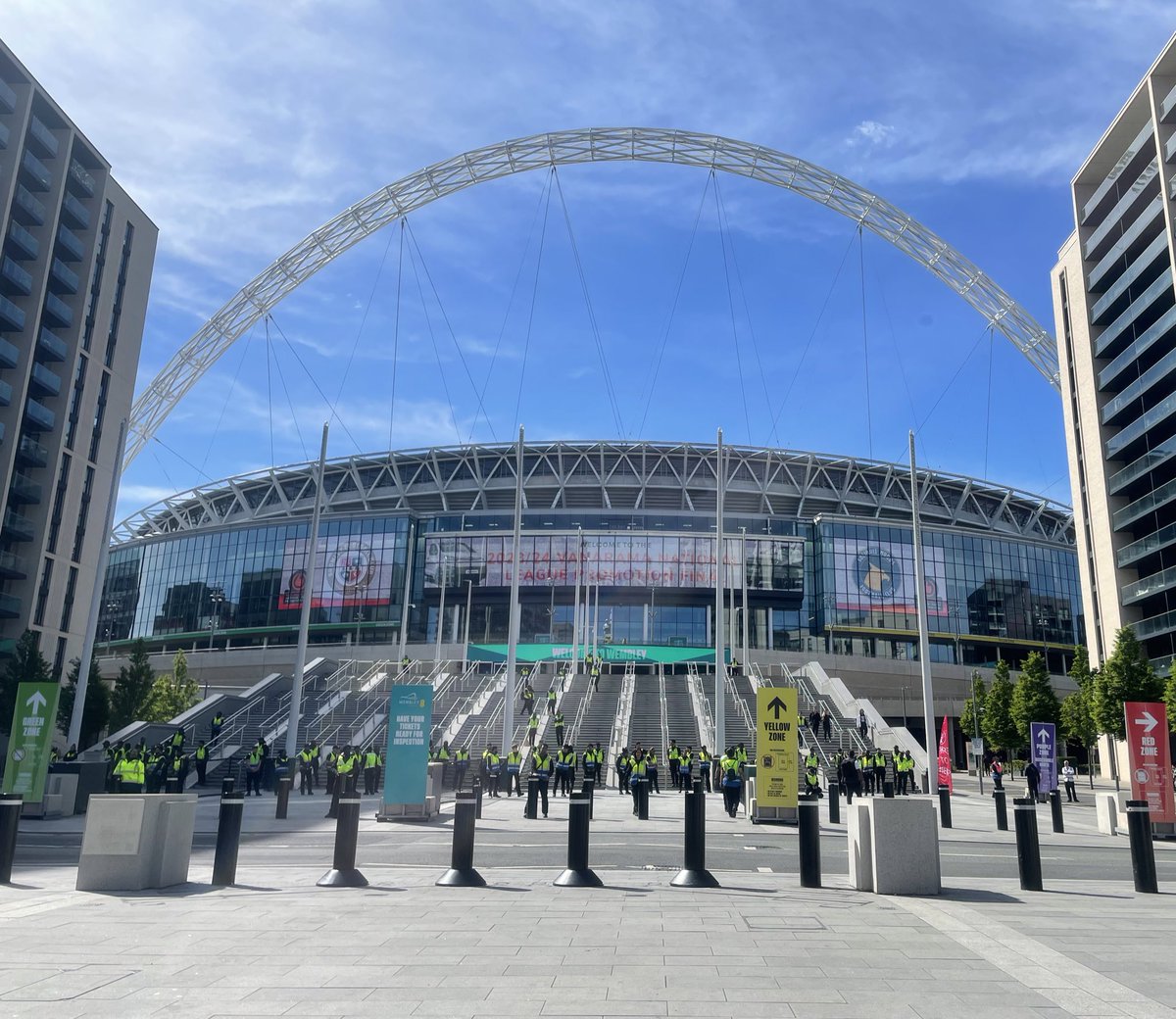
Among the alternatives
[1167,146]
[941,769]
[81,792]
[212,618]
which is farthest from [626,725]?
[212,618]

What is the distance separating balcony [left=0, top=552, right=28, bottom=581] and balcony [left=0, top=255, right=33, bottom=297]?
17008mm

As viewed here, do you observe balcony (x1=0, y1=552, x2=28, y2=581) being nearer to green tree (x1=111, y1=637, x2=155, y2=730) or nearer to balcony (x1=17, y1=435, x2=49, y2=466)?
balcony (x1=17, y1=435, x2=49, y2=466)

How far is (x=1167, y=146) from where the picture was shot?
58219 millimetres

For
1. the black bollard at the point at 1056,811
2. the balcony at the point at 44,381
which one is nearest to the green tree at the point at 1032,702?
the black bollard at the point at 1056,811

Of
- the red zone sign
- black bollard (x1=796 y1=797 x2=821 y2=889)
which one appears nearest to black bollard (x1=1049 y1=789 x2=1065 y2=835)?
the red zone sign

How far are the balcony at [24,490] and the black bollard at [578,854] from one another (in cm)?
6268

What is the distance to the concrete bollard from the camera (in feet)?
41.2

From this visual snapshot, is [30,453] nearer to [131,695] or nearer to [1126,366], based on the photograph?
[131,695]

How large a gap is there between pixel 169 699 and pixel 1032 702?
49.6 m

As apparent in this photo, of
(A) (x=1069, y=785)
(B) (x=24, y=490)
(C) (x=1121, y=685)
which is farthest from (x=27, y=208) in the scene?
(C) (x=1121, y=685)

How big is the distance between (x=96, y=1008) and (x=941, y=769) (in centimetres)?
2949

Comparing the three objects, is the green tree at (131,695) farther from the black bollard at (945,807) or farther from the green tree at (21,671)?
the black bollard at (945,807)

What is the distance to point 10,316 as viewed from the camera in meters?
64.0

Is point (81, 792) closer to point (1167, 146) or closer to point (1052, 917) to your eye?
point (1052, 917)
